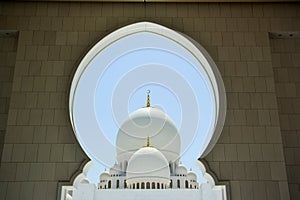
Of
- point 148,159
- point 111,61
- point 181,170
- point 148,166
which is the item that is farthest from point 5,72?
point 181,170

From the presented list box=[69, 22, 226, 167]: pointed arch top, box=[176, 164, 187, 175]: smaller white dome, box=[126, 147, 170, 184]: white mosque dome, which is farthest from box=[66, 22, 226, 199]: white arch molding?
box=[176, 164, 187, 175]: smaller white dome

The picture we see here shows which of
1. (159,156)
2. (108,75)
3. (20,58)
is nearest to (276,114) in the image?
(108,75)

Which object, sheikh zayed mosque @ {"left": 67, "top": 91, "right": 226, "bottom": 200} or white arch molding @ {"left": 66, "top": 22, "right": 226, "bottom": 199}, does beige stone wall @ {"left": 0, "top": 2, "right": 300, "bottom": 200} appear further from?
sheikh zayed mosque @ {"left": 67, "top": 91, "right": 226, "bottom": 200}

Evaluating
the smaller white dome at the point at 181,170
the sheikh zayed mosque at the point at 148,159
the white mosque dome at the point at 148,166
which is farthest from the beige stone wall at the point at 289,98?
the smaller white dome at the point at 181,170

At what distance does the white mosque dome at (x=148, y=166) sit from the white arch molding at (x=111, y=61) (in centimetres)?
739

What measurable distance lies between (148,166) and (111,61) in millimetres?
7602

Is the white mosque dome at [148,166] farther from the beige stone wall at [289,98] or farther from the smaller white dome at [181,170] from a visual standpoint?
the beige stone wall at [289,98]

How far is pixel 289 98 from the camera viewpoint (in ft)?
10.7

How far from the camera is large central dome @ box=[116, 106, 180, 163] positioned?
9969mm

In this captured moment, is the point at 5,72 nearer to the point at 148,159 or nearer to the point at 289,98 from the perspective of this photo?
the point at 289,98

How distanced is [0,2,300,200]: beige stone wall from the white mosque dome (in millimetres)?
7751

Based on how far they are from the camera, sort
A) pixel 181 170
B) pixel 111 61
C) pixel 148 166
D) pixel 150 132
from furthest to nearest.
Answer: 1. pixel 181 170
2. pixel 150 132
3. pixel 148 166
4. pixel 111 61

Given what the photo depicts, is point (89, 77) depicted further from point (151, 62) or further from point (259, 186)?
point (259, 186)

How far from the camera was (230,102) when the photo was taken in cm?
317
